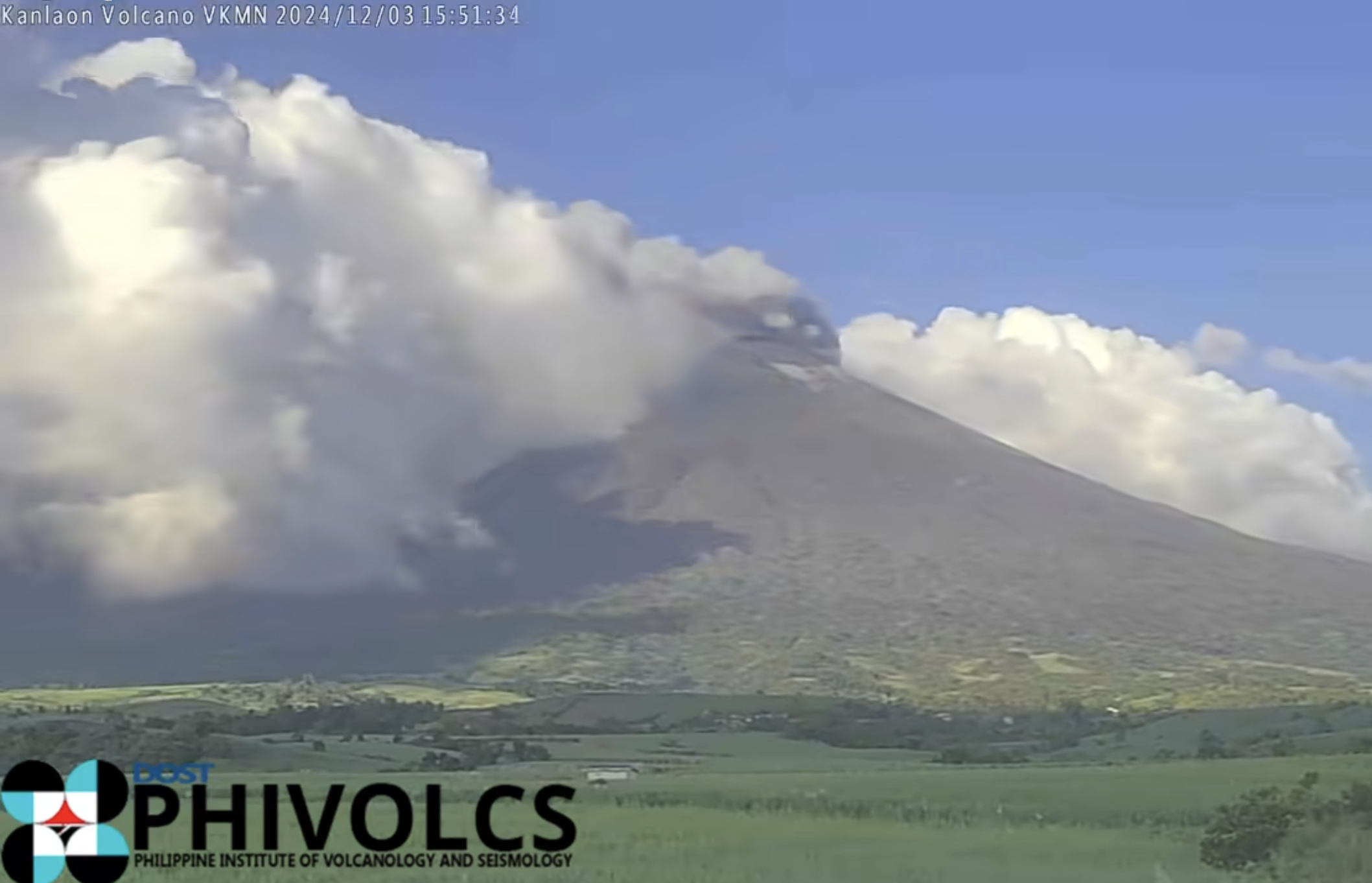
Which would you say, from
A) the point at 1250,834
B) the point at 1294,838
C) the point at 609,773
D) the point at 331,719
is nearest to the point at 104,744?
the point at 609,773

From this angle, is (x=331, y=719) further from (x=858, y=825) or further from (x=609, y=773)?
(x=858, y=825)

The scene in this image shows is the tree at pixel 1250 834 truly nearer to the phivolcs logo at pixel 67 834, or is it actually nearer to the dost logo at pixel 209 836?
the dost logo at pixel 209 836

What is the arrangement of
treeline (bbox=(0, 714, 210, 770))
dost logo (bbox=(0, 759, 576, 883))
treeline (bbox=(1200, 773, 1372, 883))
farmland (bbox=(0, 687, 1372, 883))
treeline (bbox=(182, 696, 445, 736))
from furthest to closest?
1. treeline (bbox=(182, 696, 445, 736))
2. treeline (bbox=(0, 714, 210, 770))
3. farmland (bbox=(0, 687, 1372, 883))
4. treeline (bbox=(1200, 773, 1372, 883))
5. dost logo (bbox=(0, 759, 576, 883))

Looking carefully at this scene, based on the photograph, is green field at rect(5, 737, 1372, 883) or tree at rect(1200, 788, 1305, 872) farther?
tree at rect(1200, 788, 1305, 872)

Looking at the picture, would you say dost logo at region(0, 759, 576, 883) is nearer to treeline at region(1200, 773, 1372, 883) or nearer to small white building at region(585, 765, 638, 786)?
treeline at region(1200, 773, 1372, 883)

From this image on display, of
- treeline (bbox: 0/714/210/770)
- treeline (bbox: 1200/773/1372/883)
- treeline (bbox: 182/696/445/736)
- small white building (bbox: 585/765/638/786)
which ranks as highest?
treeline (bbox: 182/696/445/736)

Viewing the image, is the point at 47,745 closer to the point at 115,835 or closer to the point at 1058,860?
the point at 115,835

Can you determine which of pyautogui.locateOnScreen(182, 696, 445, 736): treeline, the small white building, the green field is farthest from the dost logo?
pyautogui.locateOnScreen(182, 696, 445, 736): treeline

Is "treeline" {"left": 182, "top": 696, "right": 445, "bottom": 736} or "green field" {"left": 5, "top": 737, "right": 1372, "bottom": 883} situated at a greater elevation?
"treeline" {"left": 182, "top": 696, "right": 445, "bottom": 736}

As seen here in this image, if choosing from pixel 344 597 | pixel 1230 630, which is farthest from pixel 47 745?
pixel 344 597
